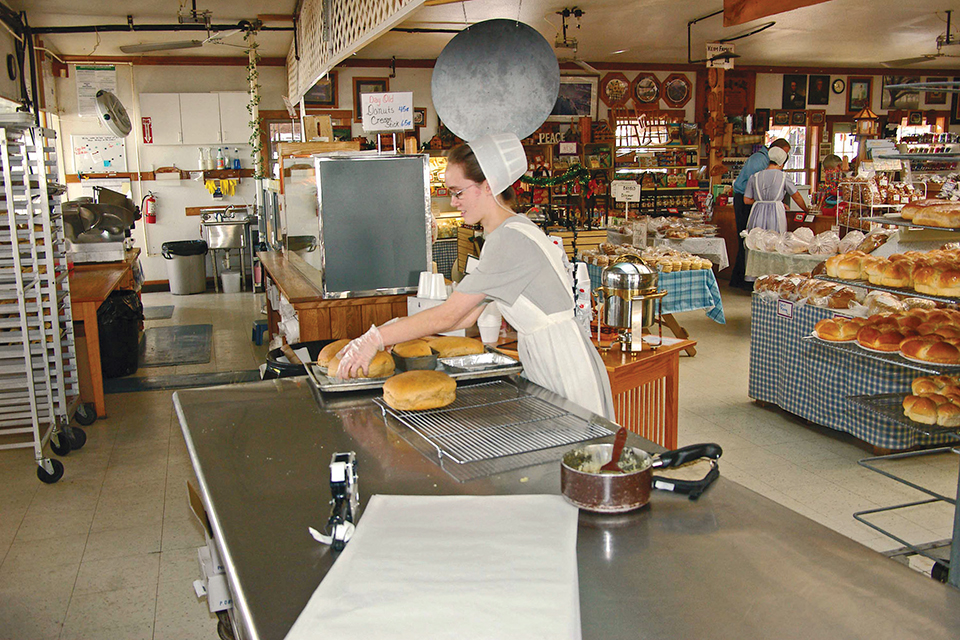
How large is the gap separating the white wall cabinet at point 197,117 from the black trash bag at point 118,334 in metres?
5.20

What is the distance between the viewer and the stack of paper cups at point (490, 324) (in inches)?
136

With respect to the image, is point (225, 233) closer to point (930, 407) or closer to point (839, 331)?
point (839, 331)

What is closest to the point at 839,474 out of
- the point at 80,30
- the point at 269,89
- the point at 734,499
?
the point at 734,499

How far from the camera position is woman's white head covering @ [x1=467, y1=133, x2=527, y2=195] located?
8.52 feet

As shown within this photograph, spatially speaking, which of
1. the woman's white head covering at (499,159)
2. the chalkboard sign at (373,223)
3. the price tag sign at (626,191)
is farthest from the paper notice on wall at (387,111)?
the price tag sign at (626,191)

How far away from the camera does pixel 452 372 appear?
7.92ft

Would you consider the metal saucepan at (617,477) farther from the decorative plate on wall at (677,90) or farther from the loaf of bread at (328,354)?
the decorative plate on wall at (677,90)

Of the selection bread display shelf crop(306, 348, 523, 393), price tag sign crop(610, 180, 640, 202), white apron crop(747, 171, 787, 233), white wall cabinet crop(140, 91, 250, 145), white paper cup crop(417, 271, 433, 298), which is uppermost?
white wall cabinet crop(140, 91, 250, 145)

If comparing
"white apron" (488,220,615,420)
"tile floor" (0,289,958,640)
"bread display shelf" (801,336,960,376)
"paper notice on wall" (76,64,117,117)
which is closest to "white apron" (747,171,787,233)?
"tile floor" (0,289,958,640)

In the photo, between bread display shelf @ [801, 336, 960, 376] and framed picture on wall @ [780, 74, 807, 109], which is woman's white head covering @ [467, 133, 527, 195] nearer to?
bread display shelf @ [801, 336, 960, 376]

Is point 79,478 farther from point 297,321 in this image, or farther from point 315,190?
point 315,190

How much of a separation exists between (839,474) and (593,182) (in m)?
8.08

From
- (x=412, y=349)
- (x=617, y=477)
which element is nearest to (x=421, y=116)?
(x=412, y=349)

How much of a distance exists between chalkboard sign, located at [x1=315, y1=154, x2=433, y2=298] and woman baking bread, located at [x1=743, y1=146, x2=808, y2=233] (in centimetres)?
598
